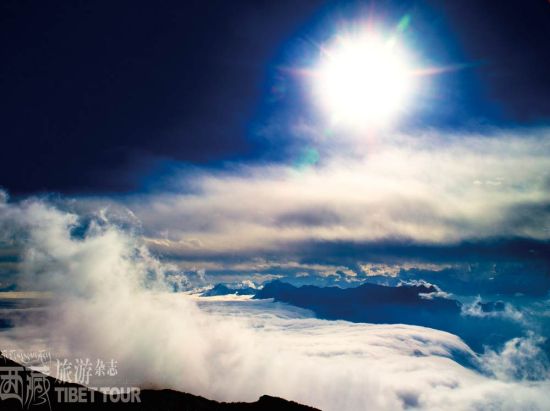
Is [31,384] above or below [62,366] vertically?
below

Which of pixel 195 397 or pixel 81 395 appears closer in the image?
pixel 81 395

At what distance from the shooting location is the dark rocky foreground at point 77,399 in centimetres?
13862

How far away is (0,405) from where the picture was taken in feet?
433

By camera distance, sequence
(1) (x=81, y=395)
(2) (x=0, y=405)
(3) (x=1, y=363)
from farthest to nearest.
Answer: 1. (3) (x=1, y=363)
2. (1) (x=81, y=395)
3. (2) (x=0, y=405)

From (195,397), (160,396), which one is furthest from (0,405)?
(195,397)

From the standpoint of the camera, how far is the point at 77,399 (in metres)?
144

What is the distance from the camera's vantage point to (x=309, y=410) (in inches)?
6407

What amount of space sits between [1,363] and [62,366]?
4618cm

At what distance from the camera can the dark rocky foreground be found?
139 meters

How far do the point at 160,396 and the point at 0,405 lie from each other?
56294 millimetres

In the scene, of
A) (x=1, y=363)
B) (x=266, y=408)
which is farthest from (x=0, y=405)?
(x=266, y=408)

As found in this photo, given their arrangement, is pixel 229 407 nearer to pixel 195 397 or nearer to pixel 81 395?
pixel 195 397

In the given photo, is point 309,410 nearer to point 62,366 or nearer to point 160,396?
point 160,396

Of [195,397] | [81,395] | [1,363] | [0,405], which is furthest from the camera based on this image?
[195,397]
